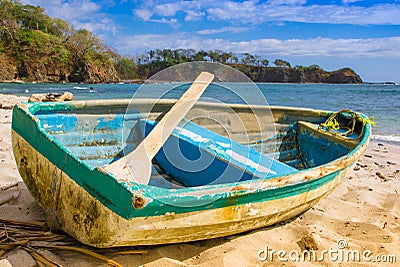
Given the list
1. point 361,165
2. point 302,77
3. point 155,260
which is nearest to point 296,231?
point 155,260

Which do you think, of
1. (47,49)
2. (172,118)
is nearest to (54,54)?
(47,49)

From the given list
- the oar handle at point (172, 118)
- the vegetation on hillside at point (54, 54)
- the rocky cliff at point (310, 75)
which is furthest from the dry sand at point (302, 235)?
the rocky cliff at point (310, 75)

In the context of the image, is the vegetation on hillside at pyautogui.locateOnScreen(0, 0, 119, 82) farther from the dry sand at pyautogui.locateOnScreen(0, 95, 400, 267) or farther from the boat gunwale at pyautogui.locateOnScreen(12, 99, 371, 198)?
the dry sand at pyautogui.locateOnScreen(0, 95, 400, 267)

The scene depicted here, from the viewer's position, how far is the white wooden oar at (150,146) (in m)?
2.08

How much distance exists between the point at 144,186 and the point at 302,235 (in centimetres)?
143

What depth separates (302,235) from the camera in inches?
96.8

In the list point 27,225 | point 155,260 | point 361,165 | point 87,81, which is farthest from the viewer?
point 87,81

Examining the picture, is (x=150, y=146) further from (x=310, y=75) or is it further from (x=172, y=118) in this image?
(x=310, y=75)

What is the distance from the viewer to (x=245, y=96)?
11.1 feet

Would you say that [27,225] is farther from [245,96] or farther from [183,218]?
[245,96]

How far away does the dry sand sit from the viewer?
6.59ft

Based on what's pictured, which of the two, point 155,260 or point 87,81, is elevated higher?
point 87,81

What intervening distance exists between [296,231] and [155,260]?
1125 mm

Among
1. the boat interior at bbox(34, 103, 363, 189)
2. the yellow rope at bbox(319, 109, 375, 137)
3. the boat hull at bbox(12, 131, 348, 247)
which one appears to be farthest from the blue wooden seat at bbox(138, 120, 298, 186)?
the yellow rope at bbox(319, 109, 375, 137)
